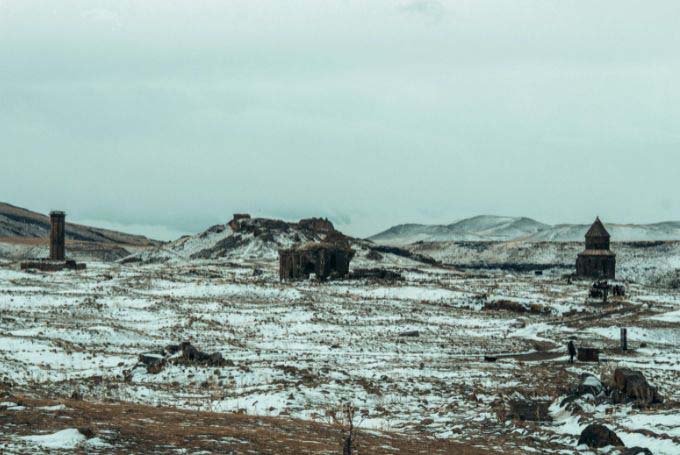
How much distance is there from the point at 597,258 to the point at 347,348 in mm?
55673

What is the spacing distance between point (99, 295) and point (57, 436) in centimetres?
4435

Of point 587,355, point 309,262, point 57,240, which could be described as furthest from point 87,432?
point 57,240

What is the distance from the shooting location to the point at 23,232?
165750mm

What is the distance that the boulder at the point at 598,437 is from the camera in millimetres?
16328

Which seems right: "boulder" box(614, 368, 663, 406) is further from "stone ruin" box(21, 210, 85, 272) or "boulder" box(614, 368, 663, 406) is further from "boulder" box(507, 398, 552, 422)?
"stone ruin" box(21, 210, 85, 272)

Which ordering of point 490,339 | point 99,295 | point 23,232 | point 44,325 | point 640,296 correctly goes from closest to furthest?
point 44,325, point 490,339, point 99,295, point 640,296, point 23,232

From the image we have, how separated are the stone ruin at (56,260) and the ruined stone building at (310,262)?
19.9 metres

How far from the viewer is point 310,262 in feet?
260

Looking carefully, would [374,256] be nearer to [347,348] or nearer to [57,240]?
[57,240]

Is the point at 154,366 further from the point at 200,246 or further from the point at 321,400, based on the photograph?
the point at 200,246

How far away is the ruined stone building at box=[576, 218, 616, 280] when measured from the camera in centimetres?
8588

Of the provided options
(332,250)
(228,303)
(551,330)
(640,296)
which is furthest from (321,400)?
(332,250)

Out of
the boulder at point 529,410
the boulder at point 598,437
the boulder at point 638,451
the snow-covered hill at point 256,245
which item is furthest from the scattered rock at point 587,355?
the snow-covered hill at point 256,245

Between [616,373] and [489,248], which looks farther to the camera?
[489,248]
